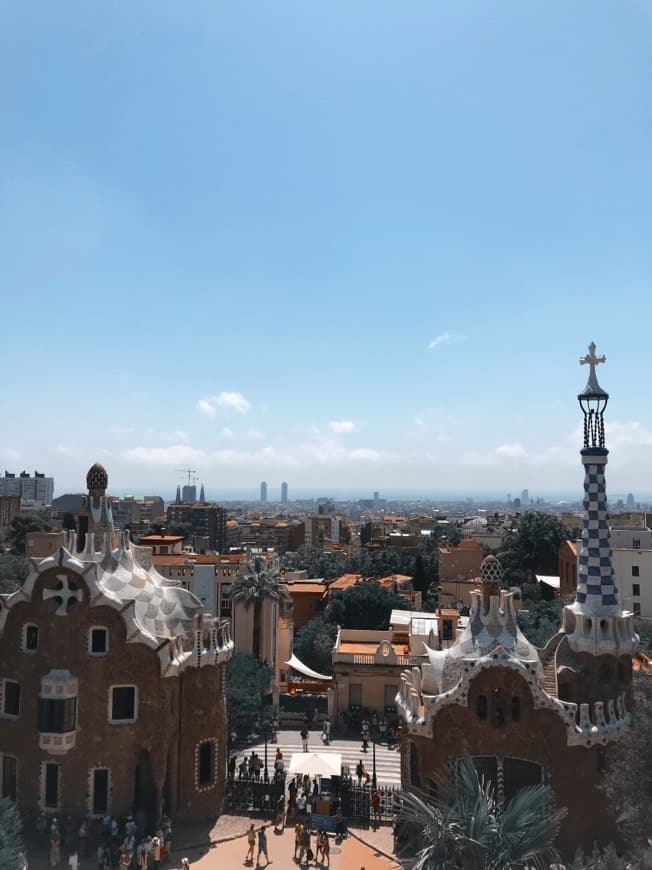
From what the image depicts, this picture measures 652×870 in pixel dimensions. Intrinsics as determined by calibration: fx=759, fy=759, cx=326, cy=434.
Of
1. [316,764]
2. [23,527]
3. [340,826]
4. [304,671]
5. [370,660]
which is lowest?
[304,671]

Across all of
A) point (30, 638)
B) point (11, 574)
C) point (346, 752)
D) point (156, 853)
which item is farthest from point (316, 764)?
point (11, 574)

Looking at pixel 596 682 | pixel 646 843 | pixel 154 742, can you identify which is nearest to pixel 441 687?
pixel 596 682

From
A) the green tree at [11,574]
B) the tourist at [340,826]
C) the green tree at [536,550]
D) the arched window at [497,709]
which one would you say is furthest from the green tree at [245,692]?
the green tree at [536,550]

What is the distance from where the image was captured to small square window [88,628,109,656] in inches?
945

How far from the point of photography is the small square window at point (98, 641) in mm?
24000

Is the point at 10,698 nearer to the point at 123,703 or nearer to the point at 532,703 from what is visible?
the point at 123,703

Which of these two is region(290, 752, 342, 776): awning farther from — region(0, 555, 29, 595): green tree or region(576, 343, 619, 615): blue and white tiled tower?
region(0, 555, 29, 595): green tree

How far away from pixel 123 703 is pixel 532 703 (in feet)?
41.3

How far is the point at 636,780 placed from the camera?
17.5 m

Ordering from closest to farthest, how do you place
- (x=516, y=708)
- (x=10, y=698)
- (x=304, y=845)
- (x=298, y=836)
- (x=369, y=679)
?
(x=516, y=708) < (x=304, y=845) < (x=298, y=836) < (x=10, y=698) < (x=369, y=679)

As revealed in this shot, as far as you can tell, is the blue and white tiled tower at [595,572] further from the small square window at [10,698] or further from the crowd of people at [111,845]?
the small square window at [10,698]

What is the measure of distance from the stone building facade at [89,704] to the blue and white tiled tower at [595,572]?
1281 cm

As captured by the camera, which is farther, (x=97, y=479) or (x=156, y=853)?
(x=97, y=479)

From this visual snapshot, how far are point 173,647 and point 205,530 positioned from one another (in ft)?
432
